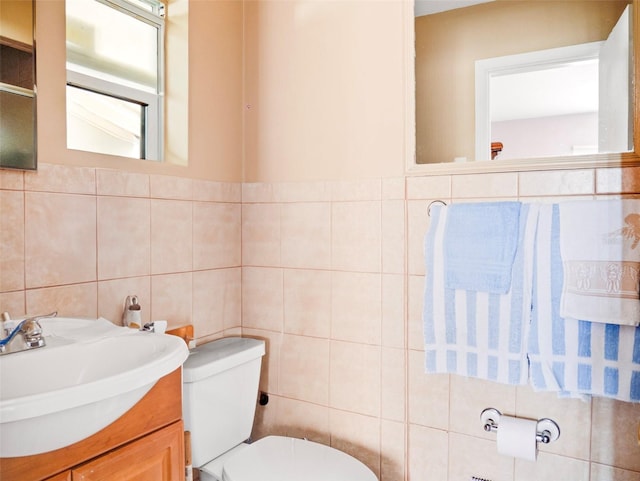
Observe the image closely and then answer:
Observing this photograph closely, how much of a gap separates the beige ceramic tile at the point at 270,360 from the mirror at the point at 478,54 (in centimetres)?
86

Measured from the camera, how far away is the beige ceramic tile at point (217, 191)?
1712 millimetres

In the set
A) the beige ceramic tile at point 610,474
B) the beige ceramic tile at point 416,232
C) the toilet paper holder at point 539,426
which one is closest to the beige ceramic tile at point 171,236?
the beige ceramic tile at point 416,232

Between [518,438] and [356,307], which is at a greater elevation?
[356,307]

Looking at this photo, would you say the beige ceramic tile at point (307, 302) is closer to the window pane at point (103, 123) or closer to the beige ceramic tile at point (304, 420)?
the beige ceramic tile at point (304, 420)

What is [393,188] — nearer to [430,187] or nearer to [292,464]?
[430,187]

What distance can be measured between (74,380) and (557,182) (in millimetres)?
1353

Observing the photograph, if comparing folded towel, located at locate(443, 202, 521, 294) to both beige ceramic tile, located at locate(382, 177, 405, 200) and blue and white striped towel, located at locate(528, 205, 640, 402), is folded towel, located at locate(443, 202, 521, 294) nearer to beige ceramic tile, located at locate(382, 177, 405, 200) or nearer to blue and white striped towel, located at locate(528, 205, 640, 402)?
blue and white striped towel, located at locate(528, 205, 640, 402)

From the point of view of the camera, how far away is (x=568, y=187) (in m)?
1.37

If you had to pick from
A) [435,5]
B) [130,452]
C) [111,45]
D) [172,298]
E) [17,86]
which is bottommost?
[130,452]

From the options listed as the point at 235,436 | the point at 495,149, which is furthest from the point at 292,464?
the point at 495,149

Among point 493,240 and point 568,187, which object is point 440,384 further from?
point 568,187

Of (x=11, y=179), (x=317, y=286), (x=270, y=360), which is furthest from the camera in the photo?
(x=270, y=360)

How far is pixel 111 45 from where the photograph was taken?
5.37 ft

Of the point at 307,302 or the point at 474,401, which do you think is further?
the point at 307,302
